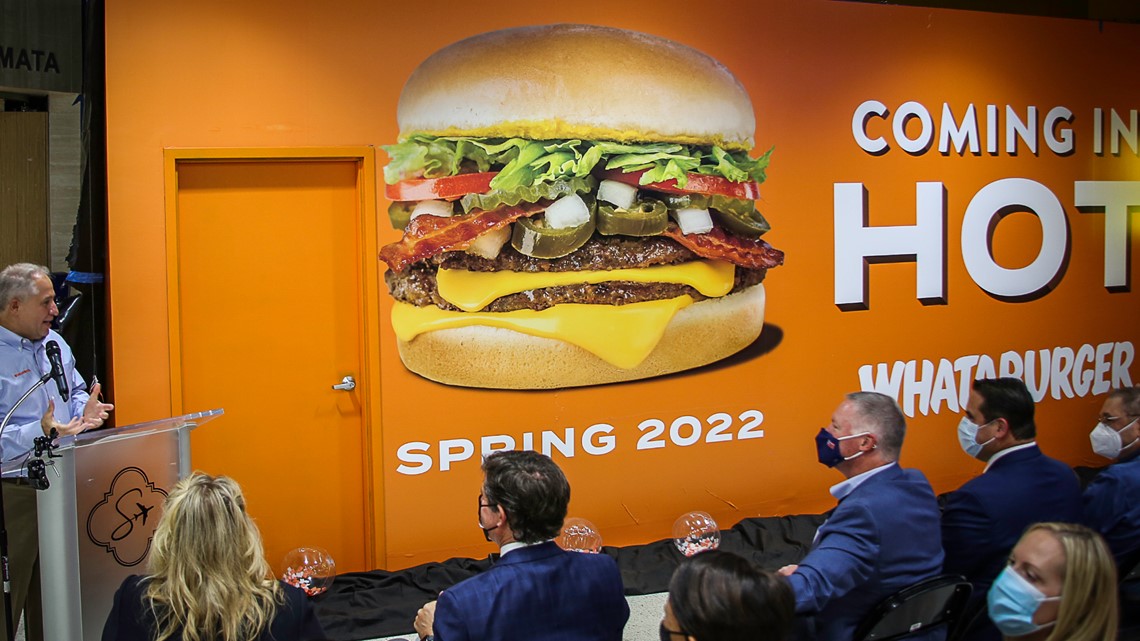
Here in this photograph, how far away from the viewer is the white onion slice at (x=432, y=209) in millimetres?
4492

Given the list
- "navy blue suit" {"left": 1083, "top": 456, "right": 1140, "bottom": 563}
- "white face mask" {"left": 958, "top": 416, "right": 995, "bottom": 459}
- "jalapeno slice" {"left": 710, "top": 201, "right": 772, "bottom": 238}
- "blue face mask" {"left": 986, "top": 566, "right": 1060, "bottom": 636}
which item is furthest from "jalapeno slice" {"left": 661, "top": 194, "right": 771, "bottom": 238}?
"blue face mask" {"left": 986, "top": 566, "right": 1060, "bottom": 636}

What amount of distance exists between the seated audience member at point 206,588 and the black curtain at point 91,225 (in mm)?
2258

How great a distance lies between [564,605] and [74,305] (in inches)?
112

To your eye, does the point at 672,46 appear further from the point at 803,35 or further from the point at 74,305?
the point at 74,305

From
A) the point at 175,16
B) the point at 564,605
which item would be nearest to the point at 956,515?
the point at 564,605

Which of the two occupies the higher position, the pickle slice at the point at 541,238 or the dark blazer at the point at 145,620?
the pickle slice at the point at 541,238

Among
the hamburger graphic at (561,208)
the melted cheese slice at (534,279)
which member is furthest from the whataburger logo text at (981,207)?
the melted cheese slice at (534,279)

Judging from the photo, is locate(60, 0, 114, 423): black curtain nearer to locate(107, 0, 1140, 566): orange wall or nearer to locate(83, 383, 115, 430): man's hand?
locate(107, 0, 1140, 566): orange wall

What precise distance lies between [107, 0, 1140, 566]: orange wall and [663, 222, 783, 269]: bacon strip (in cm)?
9

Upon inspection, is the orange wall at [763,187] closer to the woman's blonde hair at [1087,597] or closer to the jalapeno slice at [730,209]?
the jalapeno slice at [730,209]

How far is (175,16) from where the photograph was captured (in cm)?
414

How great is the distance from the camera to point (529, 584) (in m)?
2.39

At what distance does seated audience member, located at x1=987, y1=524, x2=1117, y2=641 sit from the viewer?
200 cm

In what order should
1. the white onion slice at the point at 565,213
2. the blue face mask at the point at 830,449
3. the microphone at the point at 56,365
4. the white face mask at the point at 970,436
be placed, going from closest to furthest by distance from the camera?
the microphone at the point at 56,365 → the blue face mask at the point at 830,449 → the white face mask at the point at 970,436 → the white onion slice at the point at 565,213
